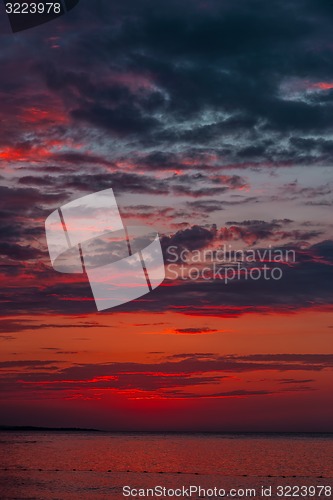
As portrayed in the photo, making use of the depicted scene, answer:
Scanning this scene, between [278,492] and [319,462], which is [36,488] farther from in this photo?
[319,462]

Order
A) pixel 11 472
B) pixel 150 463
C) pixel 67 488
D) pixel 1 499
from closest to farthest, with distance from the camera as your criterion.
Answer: pixel 1 499 < pixel 67 488 < pixel 11 472 < pixel 150 463

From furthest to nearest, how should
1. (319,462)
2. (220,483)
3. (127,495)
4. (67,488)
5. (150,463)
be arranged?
(319,462) → (150,463) → (220,483) → (67,488) → (127,495)

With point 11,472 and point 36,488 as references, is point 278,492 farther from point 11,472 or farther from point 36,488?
point 11,472

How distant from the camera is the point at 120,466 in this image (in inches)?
3410

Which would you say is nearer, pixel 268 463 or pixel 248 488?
pixel 248 488

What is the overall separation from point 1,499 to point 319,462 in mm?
63011

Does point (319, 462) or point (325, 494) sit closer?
point (325, 494)

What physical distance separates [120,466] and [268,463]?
71.5 feet

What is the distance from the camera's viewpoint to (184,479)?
2758 inches

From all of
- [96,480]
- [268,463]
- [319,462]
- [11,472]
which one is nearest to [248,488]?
[96,480]

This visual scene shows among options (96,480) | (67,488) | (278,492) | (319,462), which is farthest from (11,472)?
(319,462)

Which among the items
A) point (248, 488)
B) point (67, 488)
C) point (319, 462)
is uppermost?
point (67, 488)

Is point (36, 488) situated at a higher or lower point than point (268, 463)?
higher

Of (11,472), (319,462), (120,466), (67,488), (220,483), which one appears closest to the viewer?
(67,488)
